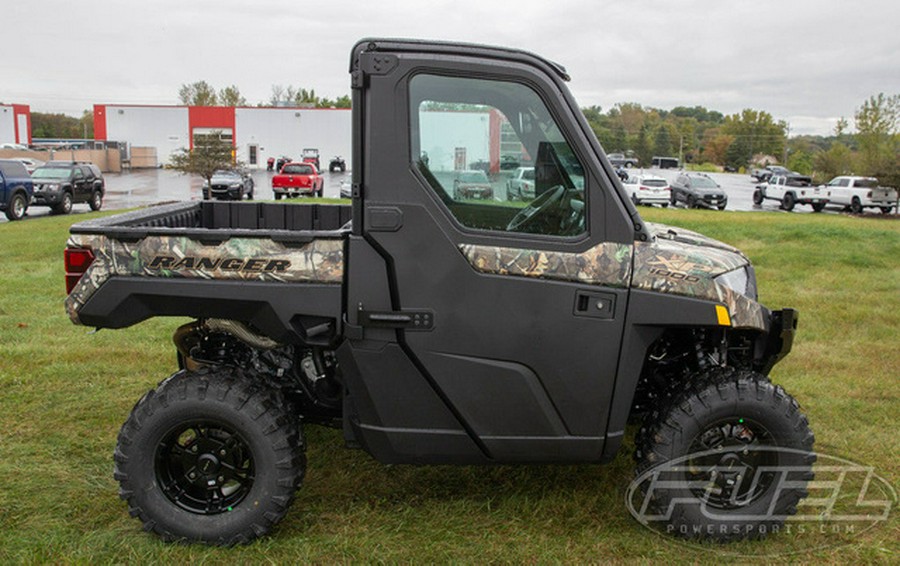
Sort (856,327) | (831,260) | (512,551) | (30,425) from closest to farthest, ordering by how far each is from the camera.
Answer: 1. (512,551)
2. (30,425)
3. (856,327)
4. (831,260)

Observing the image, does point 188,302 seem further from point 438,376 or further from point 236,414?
point 438,376

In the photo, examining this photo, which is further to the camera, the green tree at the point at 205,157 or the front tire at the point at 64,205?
the green tree at the point at 205,157

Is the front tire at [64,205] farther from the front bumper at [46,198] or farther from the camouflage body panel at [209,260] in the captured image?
the camouflage body panel at [209,260]

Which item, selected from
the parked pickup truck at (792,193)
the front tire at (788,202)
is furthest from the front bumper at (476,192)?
the front tire at (788,202)

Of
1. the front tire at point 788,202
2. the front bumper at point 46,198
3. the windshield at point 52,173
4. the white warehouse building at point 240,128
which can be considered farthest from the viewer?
the white warehouse building at point 240,128

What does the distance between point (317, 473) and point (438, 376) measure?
1469mm

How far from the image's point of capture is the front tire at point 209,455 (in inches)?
150

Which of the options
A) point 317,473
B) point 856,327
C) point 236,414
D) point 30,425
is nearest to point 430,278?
point 236,414

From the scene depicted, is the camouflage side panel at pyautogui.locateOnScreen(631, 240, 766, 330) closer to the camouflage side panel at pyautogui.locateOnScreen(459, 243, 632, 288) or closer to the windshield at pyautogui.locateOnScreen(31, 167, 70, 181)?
the camouflage side panel at pyautogui.locateOnScreen(459, 243, 632, 288)

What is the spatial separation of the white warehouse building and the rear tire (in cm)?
4509

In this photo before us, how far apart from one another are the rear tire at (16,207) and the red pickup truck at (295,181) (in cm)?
1307

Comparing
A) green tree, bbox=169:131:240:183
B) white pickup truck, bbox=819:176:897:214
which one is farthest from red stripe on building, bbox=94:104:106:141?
white pickup truck, bbox=819:176:897:214

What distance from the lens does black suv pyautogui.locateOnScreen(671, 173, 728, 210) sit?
35.9 metres

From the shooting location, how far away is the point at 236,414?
12.5ft
